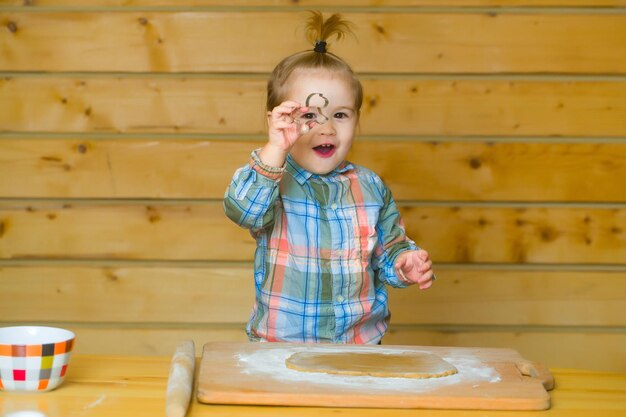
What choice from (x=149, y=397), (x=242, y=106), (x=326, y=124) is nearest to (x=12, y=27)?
(x=242, y=106)

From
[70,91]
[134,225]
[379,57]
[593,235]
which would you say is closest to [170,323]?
[134,225]

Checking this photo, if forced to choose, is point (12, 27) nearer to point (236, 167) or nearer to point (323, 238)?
point (236, 167)

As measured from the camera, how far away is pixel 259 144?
2789 mm

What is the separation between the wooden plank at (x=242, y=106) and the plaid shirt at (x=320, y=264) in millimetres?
888

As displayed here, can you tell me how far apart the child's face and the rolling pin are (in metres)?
0.65

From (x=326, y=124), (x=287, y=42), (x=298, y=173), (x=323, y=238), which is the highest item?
(x=287, y=42)

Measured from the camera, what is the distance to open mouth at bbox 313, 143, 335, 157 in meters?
1.92

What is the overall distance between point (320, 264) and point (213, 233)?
102cm

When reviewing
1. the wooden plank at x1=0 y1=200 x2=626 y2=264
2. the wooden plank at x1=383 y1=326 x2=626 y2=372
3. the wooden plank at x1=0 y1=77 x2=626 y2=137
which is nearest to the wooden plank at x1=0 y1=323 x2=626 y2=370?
the wooden plank at x1=383 y1=326 x2=626 y2=372

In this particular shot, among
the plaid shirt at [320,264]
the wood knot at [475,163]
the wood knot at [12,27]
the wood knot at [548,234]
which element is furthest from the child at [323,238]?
the wood knot at [12,27]

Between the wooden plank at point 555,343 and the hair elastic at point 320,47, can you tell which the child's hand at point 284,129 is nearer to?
the hair elastic at point 320,47

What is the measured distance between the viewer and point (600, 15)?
2773 mm


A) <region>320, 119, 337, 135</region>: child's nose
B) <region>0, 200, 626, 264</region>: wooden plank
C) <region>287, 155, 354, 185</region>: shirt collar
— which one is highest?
<region>320, 119, 337, 135</region>: child's nose

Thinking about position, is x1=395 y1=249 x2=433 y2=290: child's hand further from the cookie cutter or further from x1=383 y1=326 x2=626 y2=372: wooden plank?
x1=383 y1=326 x2=626 y2=372: wooden plank
